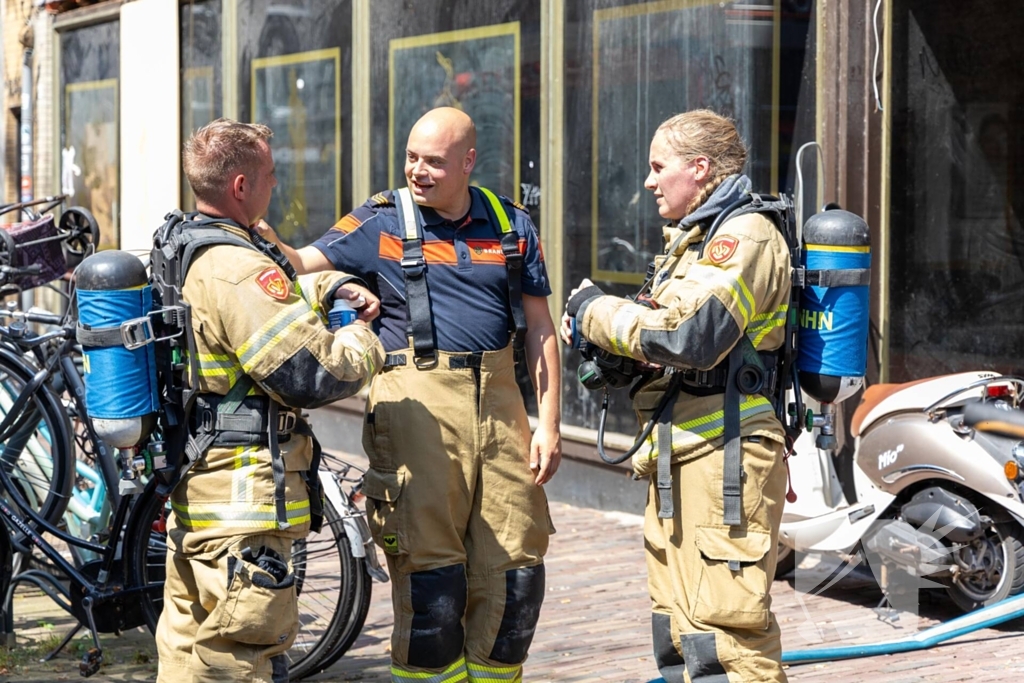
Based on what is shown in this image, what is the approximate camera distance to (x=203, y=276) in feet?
13.0

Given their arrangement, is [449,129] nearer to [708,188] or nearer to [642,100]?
[708,188]

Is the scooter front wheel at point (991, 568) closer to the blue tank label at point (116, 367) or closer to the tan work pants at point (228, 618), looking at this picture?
the tan work pants at point (228, 618)

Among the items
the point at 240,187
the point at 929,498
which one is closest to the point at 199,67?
the point at 929,498

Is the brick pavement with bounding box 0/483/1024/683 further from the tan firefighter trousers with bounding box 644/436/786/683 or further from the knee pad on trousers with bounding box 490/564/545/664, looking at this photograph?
the tan firefighter trousers with bounding box 644/436/786/683

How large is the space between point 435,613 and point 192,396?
38.6 inches

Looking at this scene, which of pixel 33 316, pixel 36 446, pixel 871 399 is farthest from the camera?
pixel 871 399

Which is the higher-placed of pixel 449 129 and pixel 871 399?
pixel 449 129

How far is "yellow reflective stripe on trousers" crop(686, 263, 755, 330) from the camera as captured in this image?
13.0ft

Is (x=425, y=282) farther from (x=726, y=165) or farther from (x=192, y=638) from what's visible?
(x=192, y=638)

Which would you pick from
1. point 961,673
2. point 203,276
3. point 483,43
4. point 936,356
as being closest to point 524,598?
point 203,276

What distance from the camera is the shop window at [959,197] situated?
7289mm

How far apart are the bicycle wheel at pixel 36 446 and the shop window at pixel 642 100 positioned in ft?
11.5

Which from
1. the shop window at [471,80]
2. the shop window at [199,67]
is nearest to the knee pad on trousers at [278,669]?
the shop window at [471,80]

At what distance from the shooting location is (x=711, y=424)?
163 inches
